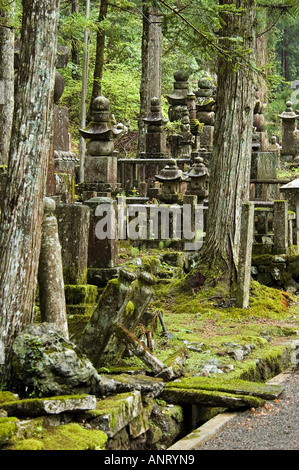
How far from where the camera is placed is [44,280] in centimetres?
695

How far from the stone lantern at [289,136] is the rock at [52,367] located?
2101 centimetres

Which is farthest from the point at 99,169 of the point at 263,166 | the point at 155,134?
the point at 155,134

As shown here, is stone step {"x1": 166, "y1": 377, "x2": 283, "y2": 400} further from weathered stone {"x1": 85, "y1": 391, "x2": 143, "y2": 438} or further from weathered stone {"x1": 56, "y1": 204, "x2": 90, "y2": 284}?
weathered stone {"x1": 56, "y1": 204, "x2": 90, "y2": 284}

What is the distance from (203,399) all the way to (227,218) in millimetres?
5550

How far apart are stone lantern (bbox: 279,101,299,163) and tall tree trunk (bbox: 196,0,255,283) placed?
14.4 meters

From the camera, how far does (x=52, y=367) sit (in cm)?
578

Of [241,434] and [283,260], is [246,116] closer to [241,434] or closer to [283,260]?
[283,260]

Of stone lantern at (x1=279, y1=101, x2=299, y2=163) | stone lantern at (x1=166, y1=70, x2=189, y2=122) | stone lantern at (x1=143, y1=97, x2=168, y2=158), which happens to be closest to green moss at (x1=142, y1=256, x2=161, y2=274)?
stone lantern at (x1=143, y1=97, x2=168, y2=158)

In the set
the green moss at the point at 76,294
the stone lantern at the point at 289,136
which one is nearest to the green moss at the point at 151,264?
the green moss at the point at 76,294

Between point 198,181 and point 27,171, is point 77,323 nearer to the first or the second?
point 27,171

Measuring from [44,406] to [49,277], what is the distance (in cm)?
191

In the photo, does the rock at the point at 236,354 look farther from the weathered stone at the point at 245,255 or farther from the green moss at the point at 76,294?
the weathered stone at the point at 245,255

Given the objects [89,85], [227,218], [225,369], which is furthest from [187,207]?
[89,85]

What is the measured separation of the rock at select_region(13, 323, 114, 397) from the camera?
575 cm
